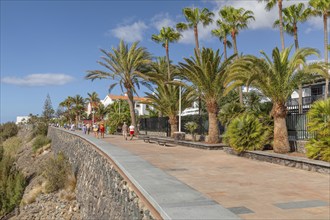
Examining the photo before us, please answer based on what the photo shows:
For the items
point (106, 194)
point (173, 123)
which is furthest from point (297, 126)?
point (173, 123)

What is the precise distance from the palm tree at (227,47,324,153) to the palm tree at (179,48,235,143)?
6.09 metres

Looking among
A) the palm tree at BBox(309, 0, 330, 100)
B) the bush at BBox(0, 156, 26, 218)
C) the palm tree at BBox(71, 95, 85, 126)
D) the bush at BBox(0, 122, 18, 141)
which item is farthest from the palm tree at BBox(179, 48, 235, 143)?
the palm tree at BBox(71, 95, 85, 126)

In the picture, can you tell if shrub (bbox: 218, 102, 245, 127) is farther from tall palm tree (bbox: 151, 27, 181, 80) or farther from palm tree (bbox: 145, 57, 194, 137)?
tall palm tree (bbox: 151, 27, 181, 80)

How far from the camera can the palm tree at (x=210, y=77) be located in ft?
63.5

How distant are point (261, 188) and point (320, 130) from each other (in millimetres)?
4317

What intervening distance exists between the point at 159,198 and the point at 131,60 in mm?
28205

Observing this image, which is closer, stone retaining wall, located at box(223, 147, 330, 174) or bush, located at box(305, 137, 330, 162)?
stone retaining wall, located at box(223, 147, 330, 174)

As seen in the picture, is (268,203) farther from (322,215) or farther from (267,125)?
(267,125)

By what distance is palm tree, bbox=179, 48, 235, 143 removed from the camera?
762 inches

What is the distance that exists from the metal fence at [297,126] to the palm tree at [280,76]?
1.11m

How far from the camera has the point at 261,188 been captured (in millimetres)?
Answer: 7312

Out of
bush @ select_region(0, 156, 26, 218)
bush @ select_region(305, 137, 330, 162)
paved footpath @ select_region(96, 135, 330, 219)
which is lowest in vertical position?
bush @ select_region(0, 156, 26, 218)

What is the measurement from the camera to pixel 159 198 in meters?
5.24

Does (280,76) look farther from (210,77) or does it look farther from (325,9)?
(325,9)
